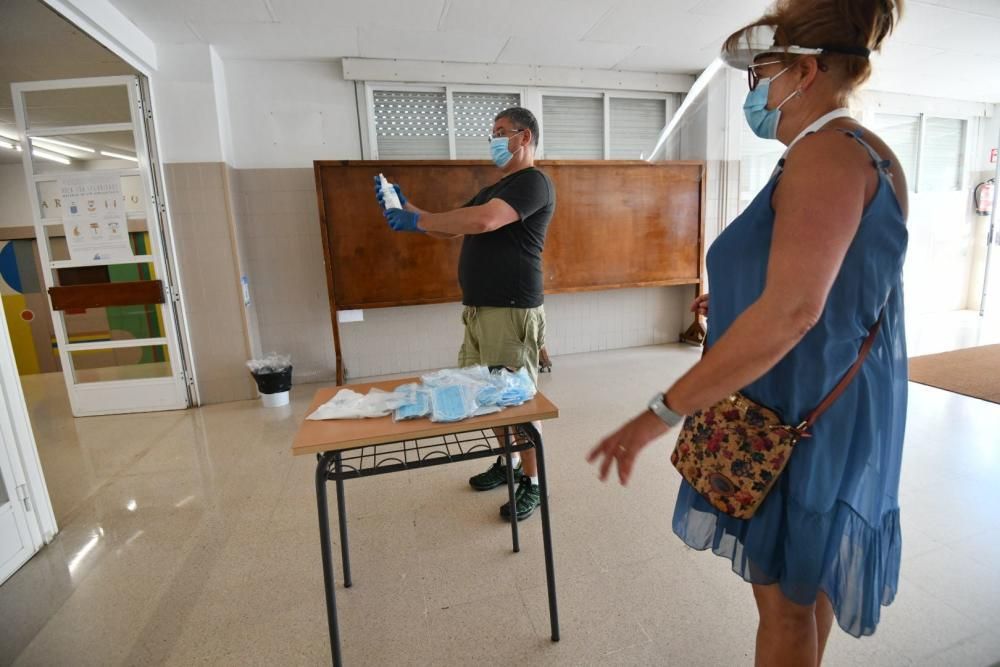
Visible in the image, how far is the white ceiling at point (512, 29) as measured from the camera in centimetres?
287

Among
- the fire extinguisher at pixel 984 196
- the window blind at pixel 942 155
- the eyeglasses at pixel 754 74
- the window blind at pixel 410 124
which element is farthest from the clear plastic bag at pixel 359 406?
the fire extinguisher at pixel 984 196

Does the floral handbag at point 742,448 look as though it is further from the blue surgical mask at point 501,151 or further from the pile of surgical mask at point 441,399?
the blue surgical mask at point 501,151

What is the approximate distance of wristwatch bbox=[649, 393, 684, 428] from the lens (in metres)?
0.69

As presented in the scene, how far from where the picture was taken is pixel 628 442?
72 centimetres

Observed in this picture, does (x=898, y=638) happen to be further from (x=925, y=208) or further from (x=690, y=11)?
(x=925, y=208)

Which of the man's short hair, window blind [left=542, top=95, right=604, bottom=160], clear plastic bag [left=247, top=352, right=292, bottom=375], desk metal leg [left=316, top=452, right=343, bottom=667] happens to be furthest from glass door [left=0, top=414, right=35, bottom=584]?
window blind [left=542, top=95, right=604, bottom=160]

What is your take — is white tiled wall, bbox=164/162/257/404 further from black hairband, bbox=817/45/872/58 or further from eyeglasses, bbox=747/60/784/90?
black hairband, bbox=817/45/872/58

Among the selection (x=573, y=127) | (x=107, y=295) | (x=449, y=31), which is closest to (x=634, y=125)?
(x=573, y=127)

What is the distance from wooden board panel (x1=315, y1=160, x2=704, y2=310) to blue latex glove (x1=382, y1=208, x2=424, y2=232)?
195cm

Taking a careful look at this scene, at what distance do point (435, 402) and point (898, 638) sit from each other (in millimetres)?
1414

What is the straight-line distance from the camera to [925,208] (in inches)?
225

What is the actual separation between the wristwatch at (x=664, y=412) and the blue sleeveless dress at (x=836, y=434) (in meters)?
0.19

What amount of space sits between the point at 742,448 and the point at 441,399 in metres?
0.68

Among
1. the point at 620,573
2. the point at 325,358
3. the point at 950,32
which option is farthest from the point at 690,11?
the point at 325,358
